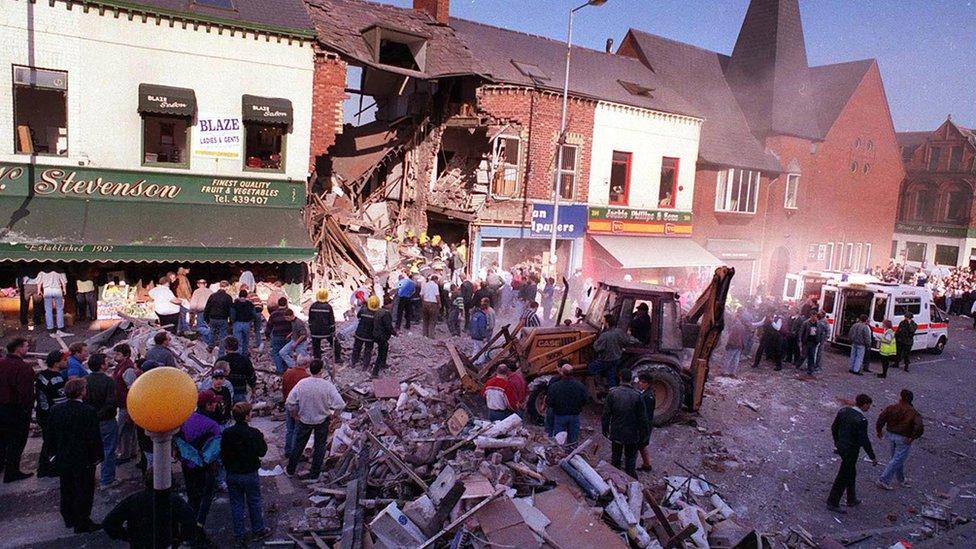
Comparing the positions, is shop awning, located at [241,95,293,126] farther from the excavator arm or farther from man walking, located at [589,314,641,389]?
the excavator arm

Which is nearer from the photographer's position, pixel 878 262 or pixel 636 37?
pixel 636 37

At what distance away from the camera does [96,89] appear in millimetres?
14352

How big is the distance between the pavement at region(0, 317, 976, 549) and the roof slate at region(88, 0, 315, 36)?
7844 mm

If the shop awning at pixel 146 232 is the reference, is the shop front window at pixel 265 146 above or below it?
above

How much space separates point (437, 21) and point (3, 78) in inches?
505

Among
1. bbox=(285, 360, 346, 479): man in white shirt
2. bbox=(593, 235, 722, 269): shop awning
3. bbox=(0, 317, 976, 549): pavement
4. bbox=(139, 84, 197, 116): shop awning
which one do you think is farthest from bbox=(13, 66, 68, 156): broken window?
bbox=(593, 235, 722, 269): shop awning

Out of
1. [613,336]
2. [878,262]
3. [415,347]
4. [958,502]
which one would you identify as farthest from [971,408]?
[878,262]

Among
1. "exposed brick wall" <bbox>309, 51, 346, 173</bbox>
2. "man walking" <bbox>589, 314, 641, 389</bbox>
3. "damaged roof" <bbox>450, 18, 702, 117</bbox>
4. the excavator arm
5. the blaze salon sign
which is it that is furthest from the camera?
the blaze salon sign

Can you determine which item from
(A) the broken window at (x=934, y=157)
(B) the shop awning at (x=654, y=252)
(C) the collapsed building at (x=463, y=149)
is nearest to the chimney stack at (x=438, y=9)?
(C) the collapsed building at (x=463, y=149)

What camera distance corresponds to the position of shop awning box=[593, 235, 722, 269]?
23219 millimetres

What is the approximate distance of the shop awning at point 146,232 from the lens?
44.1ft

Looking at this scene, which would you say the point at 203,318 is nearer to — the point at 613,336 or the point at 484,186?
the point at 613,336

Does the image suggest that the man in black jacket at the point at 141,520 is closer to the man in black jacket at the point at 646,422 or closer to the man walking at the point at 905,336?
the man in black jacket at the point at 646,422

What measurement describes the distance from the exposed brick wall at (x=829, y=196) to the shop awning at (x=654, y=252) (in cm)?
145
